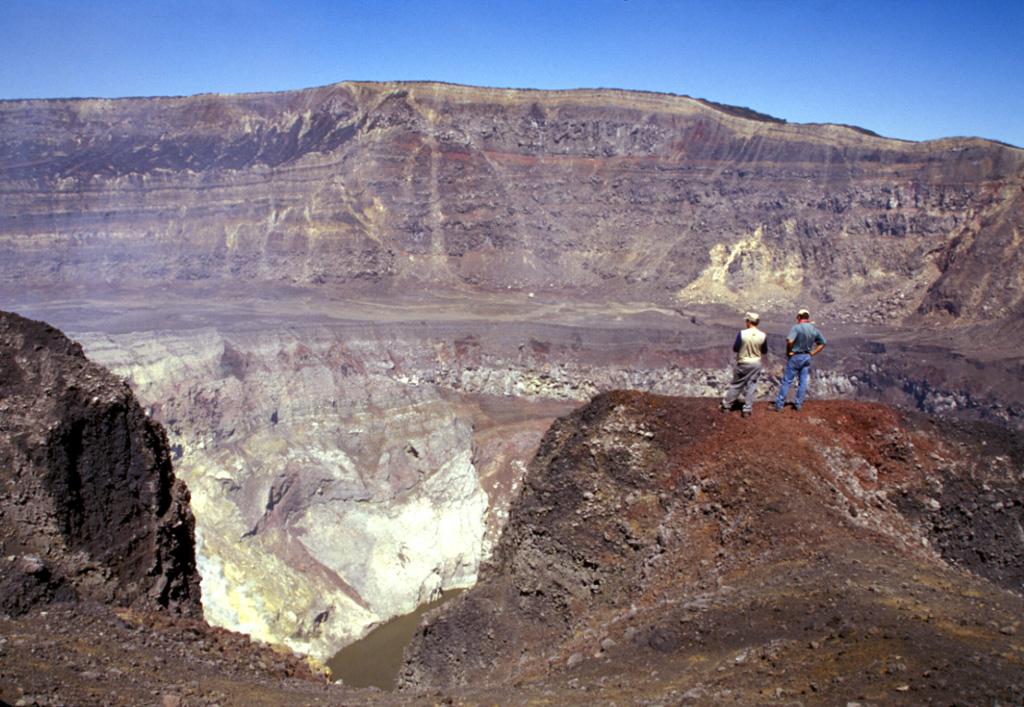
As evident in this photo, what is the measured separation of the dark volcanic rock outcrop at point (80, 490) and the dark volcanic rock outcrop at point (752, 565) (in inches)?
178

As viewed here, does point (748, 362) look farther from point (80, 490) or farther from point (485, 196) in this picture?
point (485, 196)

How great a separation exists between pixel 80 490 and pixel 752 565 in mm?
8599

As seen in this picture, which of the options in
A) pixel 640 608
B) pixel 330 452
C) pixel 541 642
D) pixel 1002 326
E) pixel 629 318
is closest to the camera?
pixel 640 608

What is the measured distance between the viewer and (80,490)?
354 inches

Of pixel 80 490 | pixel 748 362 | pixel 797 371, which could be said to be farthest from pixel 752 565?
pixel 80 490

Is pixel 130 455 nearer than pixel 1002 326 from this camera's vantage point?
Yes

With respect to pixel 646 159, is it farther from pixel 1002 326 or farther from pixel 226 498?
pixel 226 498

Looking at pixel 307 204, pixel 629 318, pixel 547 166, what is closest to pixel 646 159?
pixel 547 166

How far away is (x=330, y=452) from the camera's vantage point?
27797 millimetres

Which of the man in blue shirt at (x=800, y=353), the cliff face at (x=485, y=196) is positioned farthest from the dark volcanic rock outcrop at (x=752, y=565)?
the cliff face at (x=485, y=196)

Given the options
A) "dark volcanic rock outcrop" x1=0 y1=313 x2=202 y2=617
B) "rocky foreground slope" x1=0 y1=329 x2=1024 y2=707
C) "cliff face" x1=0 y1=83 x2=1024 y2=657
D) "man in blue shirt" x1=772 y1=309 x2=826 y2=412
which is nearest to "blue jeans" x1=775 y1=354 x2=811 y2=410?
"man in blue shirt" x1=772 y1=309 x2=826 y2=412

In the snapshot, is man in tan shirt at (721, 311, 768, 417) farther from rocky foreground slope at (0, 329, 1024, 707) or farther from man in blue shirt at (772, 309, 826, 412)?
man in blue shirt at (772, 309, 826, 412)

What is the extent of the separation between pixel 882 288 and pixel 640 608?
43.2 meters

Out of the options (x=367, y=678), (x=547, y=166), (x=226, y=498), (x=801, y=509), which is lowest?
(x=367, y=678)
